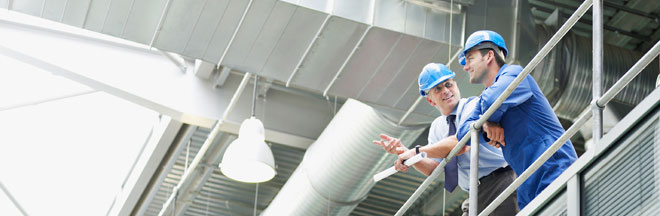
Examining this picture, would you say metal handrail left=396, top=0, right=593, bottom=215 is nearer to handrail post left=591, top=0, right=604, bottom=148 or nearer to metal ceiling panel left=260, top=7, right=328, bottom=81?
handrail post left=591, top=0, right=604, bottom=148

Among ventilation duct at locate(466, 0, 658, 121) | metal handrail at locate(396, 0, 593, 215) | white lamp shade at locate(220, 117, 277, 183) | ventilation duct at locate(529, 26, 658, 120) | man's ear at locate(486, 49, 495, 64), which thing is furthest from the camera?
ventilation duct at locate(529, 26, 658, 120)

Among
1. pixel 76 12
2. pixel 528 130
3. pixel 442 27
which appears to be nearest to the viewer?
pixel 528 130

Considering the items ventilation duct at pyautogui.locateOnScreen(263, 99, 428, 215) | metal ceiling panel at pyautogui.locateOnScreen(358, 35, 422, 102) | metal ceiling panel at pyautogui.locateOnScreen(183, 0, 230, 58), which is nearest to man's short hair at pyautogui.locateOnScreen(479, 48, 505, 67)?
metal ceiling panel at pyautogui.locateOnScreen(358, 35, 422, 102)

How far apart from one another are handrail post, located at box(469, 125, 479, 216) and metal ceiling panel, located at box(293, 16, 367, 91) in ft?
11.3

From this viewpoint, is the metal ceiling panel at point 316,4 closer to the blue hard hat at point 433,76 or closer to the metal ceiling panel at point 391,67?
the metal ceiling panel at point 391,67

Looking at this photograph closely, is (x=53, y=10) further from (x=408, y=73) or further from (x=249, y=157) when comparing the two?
(x=408, y=73)

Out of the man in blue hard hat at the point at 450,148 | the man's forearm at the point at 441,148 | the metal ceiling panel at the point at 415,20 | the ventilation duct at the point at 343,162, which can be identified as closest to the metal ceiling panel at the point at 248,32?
the metal ceiling panel at the point at 415,20

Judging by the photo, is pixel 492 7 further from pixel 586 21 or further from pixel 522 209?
pixel 522 209

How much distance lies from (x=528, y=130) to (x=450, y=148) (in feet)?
2.38

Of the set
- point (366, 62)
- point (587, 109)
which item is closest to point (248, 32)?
point (366, 62)

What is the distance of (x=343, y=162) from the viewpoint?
11.5m

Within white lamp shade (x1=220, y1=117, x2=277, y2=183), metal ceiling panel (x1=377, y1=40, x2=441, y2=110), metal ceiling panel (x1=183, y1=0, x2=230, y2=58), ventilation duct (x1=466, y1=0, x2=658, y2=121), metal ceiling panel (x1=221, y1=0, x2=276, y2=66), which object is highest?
ventilation duct (x1=466, y1=0, x2=658, y2=121)

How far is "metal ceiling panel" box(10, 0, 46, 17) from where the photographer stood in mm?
8805

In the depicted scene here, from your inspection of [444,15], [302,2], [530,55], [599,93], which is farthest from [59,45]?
[599,93]
